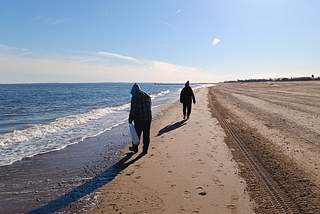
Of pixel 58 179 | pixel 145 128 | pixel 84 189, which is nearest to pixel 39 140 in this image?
pixel 58 179

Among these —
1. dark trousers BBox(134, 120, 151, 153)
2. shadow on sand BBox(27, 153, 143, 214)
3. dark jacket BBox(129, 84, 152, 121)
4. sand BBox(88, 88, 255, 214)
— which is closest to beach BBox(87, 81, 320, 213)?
sand BBox(88, 88, 255, 214)

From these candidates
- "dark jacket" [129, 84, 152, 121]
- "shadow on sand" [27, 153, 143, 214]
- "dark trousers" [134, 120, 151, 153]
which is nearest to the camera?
"shadow on sand" [27, 153, 143, 214]

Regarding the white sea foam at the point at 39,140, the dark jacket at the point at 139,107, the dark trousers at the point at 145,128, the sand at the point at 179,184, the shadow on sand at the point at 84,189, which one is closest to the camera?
A: the sand at the point at 179,184

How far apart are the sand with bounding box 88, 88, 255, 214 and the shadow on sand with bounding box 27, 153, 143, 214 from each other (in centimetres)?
16

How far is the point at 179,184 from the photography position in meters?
3.90

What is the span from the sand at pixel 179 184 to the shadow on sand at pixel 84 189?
0.16m

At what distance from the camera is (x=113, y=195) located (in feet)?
11.8

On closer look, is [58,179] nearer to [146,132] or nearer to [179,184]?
[146,132]

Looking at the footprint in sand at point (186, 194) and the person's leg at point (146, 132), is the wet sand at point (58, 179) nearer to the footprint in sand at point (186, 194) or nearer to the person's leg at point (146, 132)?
the person's leg at point (146, 132)

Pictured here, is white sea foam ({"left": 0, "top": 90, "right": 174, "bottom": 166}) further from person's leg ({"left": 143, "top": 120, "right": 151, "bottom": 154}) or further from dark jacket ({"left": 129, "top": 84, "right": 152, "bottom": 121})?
dark jacket ({"left": 129, "top": 84, "right": 152, "bottom": 121})

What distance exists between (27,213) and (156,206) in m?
2.11

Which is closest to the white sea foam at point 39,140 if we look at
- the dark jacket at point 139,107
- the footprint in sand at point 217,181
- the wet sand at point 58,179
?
the wet sand at point 58,179

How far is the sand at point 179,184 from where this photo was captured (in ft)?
10.4

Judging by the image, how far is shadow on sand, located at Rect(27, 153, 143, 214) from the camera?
3275 millimetres
